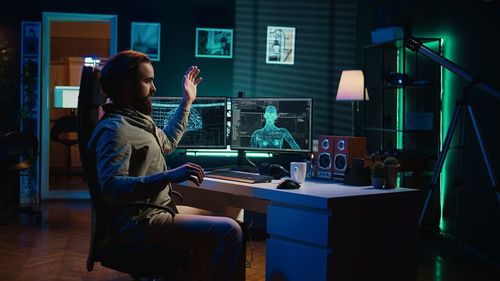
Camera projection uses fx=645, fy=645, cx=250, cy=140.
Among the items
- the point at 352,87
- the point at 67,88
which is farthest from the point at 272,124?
the point at 67,88

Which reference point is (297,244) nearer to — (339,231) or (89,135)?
(339,231)

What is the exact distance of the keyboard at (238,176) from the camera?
342 cm

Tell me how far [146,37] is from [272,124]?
364cm

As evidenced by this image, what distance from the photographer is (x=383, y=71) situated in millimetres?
6039

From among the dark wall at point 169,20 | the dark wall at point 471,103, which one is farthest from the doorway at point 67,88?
the dark wall at point 471,103

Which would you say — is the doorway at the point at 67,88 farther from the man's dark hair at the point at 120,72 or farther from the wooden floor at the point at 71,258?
the man's dark hair at the point at 120,72

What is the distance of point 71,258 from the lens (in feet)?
15.8

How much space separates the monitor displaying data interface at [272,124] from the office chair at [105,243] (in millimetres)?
1447

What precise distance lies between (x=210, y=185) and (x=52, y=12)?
4601 mm

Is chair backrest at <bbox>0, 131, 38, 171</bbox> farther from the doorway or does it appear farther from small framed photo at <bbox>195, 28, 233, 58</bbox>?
small framed photo at <bbox>195, 28, 233, 58</bbox>

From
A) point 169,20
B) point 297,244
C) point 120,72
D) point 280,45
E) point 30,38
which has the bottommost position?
point 297,244

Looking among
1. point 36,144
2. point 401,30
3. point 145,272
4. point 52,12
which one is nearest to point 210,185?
point 145,272

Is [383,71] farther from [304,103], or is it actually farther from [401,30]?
[304,103]

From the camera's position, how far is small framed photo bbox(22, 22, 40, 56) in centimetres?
725
